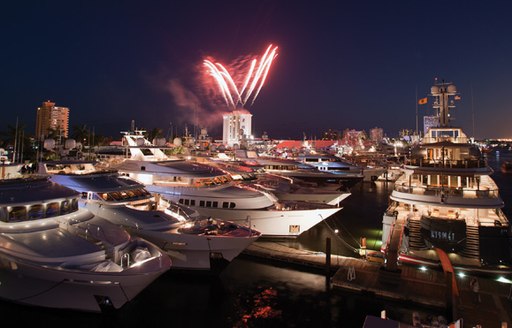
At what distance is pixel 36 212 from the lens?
14.2 metres

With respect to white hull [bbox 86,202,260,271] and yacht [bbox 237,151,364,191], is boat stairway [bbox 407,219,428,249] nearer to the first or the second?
white hull [bbox 86,202,260,271]

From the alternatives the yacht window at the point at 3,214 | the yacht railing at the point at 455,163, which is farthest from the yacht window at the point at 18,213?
the yacht railing at the point at 455,163

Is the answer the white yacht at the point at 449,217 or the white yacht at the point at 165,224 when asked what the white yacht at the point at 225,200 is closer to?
the white yacht at the point at 165,224

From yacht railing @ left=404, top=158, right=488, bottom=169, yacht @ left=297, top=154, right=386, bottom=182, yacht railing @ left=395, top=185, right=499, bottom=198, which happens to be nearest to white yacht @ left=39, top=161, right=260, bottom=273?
yacht railing @ left=395, top=185, right=499, bottom=198

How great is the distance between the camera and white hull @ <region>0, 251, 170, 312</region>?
11.8 m

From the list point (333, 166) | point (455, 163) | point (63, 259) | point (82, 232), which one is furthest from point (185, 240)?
point (333, 166)

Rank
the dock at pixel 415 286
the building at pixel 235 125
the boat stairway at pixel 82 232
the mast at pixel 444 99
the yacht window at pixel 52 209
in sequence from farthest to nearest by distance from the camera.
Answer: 1. the building at pixel 235 125
2. the mast at pixel 444 99
3. the yacht window at pixel 52 209
4. the boat stairway at pixel 82 232
5. the dock at pixel 415 286

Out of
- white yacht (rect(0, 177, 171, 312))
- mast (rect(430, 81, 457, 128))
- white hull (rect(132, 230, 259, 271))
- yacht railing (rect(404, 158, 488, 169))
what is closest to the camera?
white yacht (rect(0, 177, 171, 312))

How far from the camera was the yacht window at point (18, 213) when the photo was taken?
1362cm

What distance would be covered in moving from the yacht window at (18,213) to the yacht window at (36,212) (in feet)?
0.59

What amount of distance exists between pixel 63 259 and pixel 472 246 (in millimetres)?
20107

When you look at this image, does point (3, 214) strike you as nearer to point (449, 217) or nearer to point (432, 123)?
point (449, 217)

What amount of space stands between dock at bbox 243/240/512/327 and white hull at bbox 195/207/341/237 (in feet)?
10.9

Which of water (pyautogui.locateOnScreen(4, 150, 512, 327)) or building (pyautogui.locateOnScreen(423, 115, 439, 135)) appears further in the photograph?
building (pyautogui.locateOnScreen(423, 115, 439, 135))
